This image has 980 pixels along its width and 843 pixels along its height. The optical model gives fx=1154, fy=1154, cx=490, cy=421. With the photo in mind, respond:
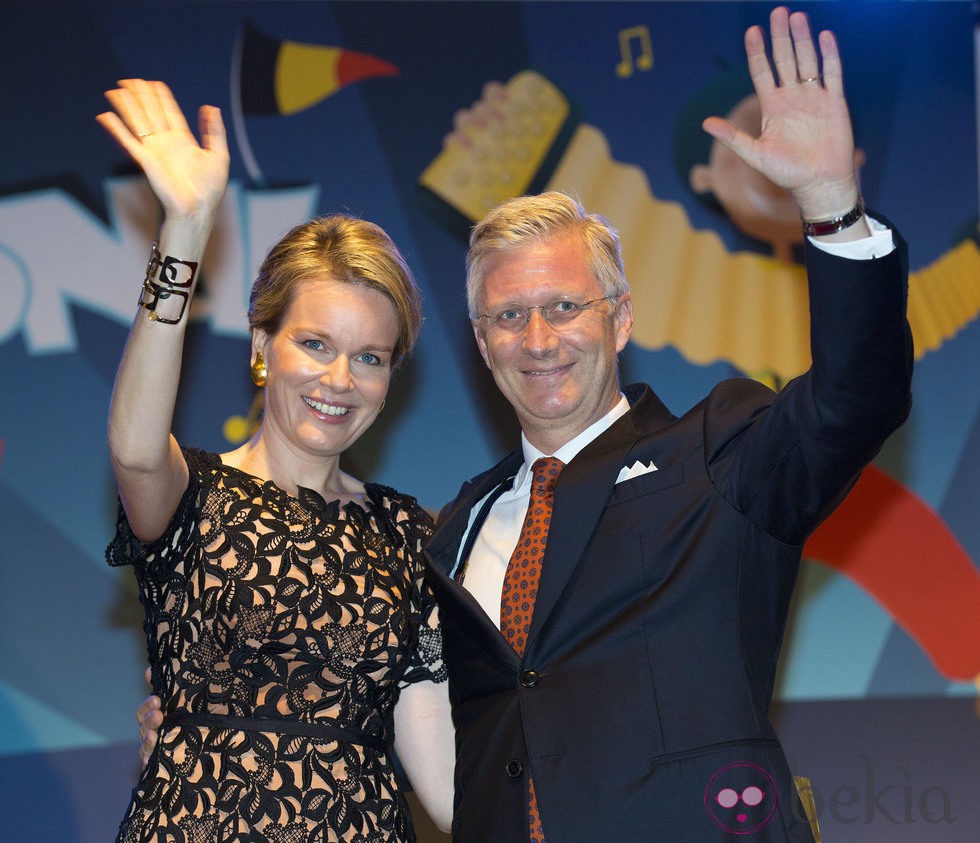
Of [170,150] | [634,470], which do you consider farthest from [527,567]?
[170,150]

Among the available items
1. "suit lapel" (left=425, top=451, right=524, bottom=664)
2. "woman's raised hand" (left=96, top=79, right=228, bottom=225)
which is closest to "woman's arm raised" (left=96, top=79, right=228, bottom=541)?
"woman's raised hand" (left=96, top=79, right=228, bottom=225)

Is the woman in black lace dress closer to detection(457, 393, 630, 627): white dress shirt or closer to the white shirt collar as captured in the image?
detection(457, 393, 630, 627): white dress shirt

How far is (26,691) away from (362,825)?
2.13 metres

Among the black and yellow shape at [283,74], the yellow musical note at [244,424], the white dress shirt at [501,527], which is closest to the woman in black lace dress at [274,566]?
the white dress shirt at [501,527]

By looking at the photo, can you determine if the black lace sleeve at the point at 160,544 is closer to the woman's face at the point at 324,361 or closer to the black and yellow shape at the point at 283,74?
the woman's face at the point at 324,361

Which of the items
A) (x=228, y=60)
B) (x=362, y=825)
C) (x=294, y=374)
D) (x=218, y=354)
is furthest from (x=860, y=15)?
(x=362, y=825)

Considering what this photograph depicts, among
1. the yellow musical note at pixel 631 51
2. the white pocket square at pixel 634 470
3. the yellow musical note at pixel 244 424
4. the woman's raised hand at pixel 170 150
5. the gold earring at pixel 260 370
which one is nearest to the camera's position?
the woman's raised hand at pixel 170 150

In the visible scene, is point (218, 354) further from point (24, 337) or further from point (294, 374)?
point (294, 374)

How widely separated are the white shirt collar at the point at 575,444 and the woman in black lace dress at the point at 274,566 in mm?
312

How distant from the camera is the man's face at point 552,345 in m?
2.52

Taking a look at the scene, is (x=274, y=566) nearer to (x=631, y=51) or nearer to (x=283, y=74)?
(x=283, y=74)

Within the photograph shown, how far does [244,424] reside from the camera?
415 centimetres

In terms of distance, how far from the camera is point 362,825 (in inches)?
89.6

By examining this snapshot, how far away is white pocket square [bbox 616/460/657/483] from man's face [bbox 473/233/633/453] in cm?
26
